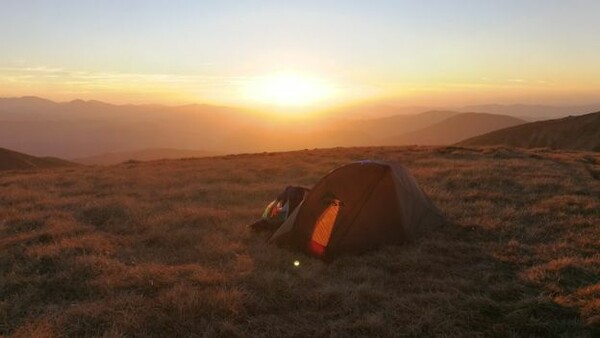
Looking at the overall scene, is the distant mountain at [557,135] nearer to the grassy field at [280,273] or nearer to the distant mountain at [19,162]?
the grassy field at [280,273]

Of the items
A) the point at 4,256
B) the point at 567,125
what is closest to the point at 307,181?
the point at 4,256

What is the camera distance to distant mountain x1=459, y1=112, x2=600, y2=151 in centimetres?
6179

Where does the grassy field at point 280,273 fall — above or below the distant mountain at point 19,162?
above

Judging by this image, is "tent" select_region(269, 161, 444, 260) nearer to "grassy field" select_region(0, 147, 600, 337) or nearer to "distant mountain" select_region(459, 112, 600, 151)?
"grassy field" select_region(0, 147, 600, 337)

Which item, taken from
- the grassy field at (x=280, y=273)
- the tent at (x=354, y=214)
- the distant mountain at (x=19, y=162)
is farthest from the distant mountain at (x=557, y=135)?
the distant mountain at (x=19, y=162)

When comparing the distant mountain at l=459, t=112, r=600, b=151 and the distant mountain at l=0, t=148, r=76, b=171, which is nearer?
A: the distant mountain at l=459, t=112, r=600, b=151

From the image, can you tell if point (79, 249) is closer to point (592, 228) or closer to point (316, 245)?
point (316, 245)

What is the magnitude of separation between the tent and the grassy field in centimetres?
42

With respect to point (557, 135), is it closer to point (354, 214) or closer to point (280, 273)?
point (354, 214)

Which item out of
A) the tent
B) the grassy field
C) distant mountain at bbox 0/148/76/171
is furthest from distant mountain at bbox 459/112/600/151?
distant mountain at bbox 0/148/76/171

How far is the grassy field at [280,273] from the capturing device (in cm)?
704

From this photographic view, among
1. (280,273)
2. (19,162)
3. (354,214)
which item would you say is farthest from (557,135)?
(19,162)

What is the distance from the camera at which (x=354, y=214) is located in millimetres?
10711

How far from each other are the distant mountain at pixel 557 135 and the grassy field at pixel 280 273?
52.1 meters
